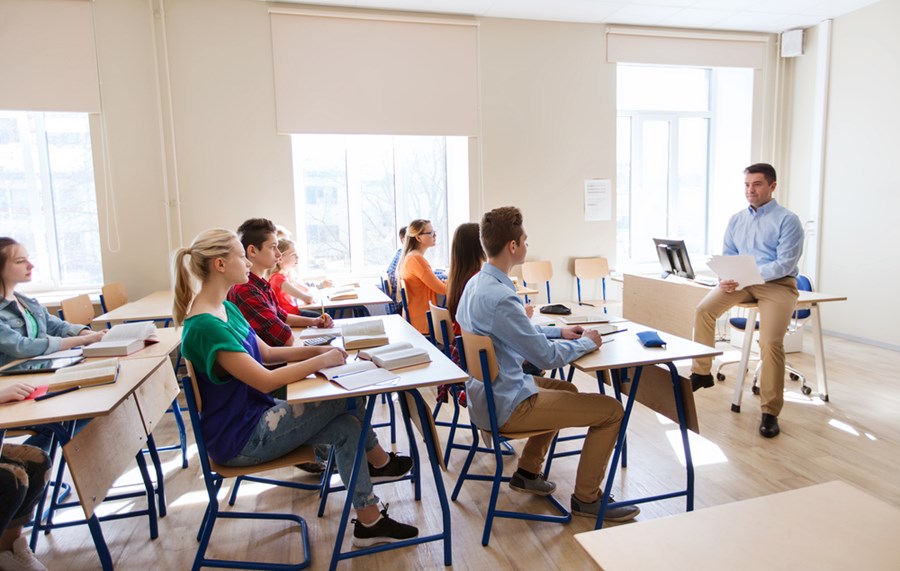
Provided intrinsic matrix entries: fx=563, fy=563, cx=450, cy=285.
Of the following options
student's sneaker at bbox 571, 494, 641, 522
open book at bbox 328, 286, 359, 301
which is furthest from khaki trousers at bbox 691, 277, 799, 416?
open book at bbox 328, 286, 359, 301

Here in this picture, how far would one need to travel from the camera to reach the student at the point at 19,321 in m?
2.50

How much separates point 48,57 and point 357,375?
448 centimetres

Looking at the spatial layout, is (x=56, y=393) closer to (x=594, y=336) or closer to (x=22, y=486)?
(x=22, y=486)

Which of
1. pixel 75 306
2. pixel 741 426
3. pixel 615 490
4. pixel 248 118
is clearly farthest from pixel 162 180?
pixel 741 426

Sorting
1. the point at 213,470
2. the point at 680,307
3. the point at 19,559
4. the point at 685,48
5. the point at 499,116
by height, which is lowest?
the point at 19,559

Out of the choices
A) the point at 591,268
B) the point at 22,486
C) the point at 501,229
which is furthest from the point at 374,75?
the point at 22,486

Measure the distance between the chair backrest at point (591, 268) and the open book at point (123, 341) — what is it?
166 inches

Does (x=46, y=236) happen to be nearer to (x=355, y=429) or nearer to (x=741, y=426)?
(x=355, y=429)

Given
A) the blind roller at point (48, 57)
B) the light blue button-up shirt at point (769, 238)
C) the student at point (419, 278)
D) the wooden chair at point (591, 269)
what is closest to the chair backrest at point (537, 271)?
the wooden chair at point (591, 269)

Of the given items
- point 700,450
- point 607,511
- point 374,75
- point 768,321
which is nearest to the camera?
point 607,511

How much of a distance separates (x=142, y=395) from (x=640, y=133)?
5.77 m

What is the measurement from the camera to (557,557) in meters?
2.15

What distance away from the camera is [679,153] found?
657 cm

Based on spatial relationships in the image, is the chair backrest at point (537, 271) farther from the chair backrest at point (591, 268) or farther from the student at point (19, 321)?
the student at point (19, 321)
